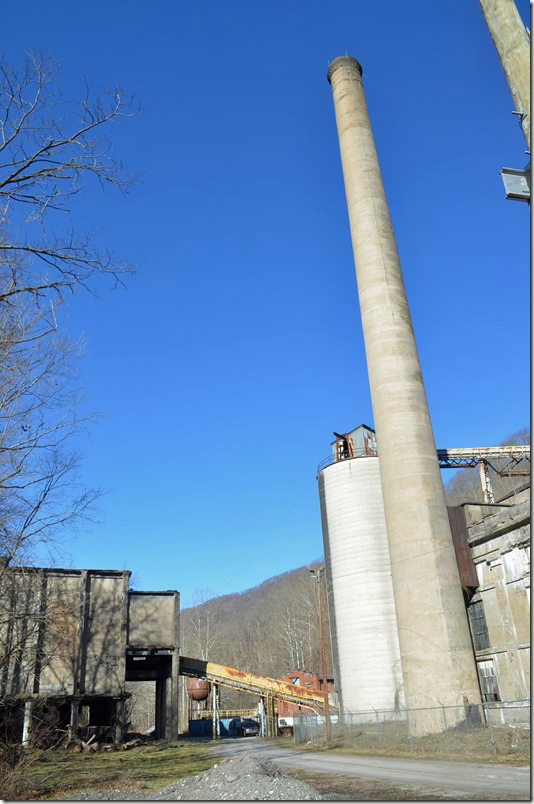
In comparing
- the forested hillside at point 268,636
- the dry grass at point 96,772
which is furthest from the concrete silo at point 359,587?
the forested hillside at point 268,636

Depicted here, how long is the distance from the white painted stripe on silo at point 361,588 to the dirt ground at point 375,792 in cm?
1478

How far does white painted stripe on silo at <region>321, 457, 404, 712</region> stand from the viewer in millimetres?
28938

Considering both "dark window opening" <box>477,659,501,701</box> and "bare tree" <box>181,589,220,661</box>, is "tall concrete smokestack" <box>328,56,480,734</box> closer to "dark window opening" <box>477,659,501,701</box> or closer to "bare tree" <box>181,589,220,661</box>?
"dark window opening" <box>477,659,501,701</box>

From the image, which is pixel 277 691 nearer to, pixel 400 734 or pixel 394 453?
pixel 400 734

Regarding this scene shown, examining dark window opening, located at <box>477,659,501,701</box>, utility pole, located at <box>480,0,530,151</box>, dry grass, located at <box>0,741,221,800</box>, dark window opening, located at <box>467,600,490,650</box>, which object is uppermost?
utility pole, located at <box>480,0,530,151</box>

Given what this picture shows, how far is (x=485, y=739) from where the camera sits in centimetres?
1880

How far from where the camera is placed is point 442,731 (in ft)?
72.9

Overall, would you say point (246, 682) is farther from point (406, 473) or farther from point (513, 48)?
point (513, 48)

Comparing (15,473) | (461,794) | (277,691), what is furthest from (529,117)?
(277,691)

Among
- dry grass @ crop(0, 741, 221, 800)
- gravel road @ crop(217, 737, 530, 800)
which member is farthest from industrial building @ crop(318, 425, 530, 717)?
dry grass @ crop(0, 741, 221, 800)

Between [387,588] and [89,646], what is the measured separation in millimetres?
16828

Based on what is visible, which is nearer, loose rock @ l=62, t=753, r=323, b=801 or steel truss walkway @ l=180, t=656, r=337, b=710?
loose rock @ l=62, t=753, r=323, b=801

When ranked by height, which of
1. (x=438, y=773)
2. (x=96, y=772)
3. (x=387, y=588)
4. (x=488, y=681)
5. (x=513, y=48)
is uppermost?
(x=513, y=48)

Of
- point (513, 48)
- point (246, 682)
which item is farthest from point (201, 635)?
point (513, 48)
